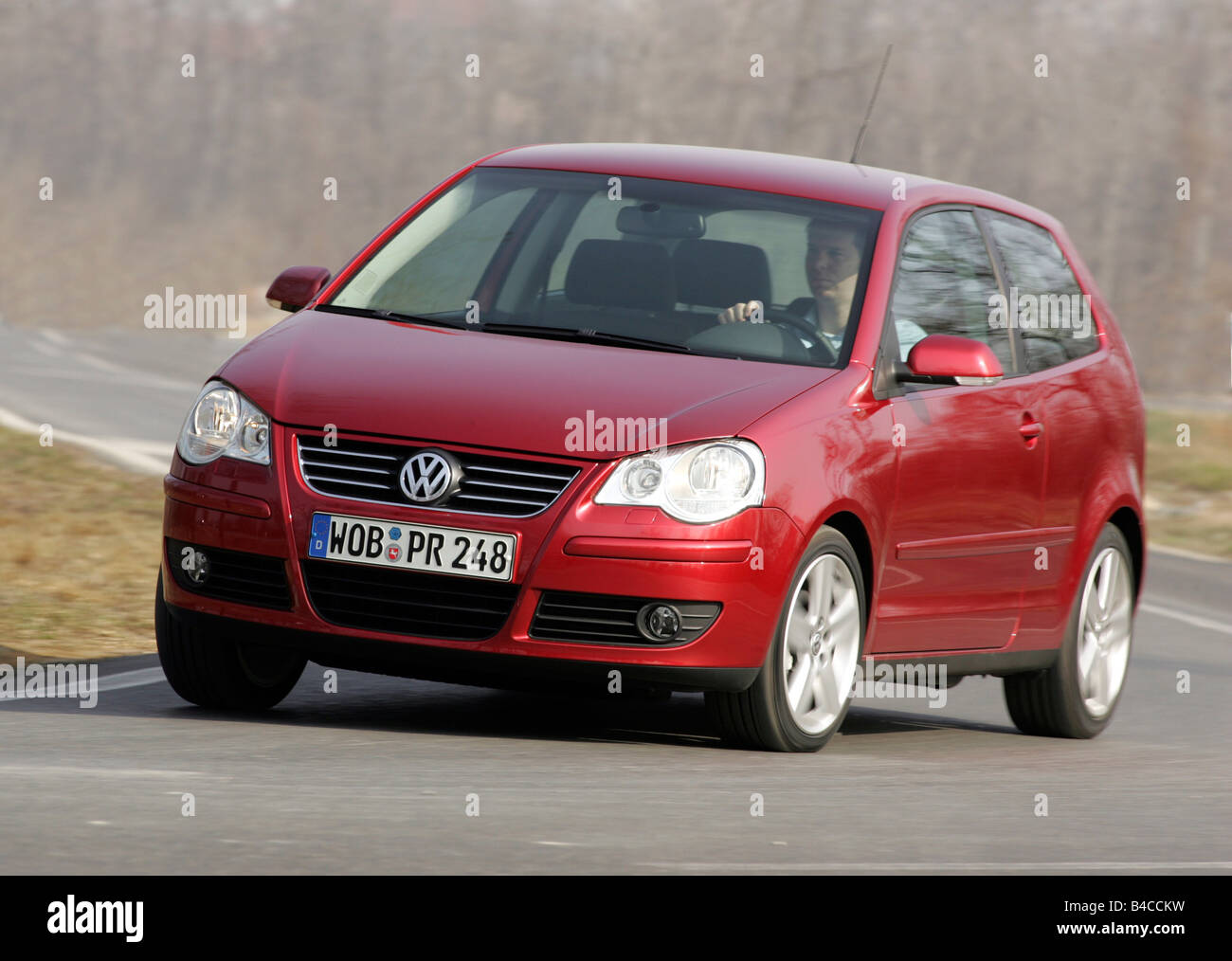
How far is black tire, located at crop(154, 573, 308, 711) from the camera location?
24.3ft

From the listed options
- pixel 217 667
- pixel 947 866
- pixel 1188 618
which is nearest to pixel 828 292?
pixel 217 667

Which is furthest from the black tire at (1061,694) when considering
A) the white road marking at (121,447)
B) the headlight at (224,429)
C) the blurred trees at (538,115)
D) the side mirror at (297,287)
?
the blurred trees at (538,115)

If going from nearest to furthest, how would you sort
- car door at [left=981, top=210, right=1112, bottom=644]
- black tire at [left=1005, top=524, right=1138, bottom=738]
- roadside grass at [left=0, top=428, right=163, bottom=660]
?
car door at [left=981, top=210, right=1112, bottom=644], black tire at [left=1005, top=524, right=1138, bottom=738], roadside grass at [left=0, top=428, right=163, bottom=660]

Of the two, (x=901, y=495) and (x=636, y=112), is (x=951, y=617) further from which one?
(x=636, y=112)

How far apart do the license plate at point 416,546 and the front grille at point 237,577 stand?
0.20 m

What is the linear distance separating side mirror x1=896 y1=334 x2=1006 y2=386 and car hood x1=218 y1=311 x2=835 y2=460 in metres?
0.38

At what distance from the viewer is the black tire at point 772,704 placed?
7.00 m

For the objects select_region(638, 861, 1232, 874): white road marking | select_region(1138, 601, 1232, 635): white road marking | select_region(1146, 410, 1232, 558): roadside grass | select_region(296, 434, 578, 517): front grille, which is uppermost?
select_region(296, 434, 578, 517): front grille

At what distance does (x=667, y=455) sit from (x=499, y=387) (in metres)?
0.55

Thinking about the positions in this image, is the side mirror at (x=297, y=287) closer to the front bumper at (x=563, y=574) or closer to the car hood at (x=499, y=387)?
the car hood at (x=499, y=387)

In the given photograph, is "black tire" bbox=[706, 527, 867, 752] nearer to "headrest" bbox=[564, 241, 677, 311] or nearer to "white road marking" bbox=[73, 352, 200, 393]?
"headrest" bbox=[564, 241, 677, 311]

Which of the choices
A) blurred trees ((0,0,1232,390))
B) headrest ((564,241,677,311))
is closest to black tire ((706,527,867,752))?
headrest ((564,241,677,311))

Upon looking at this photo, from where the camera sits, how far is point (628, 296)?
7754 millimetres

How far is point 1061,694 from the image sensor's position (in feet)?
29.3
